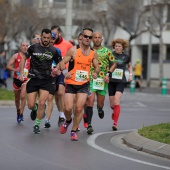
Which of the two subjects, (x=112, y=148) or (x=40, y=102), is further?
(x=40, y=102)

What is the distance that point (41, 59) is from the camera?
14016 mm

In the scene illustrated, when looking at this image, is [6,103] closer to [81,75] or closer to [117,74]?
[117,74]

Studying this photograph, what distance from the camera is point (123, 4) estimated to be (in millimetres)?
56375

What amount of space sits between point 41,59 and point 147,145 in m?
3.11

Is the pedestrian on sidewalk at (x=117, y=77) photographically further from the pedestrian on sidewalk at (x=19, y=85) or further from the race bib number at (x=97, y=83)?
the pedestrian on sidewalk at (x=19, y=85)

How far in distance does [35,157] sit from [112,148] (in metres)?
1.89

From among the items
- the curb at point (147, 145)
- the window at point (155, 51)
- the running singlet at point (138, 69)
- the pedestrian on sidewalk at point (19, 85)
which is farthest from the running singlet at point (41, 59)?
the window at point (155, 51)

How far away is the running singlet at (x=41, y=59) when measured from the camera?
551 inches

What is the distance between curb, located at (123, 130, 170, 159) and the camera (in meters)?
11.2

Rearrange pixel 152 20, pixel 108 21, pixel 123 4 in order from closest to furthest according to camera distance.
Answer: pixel 152 20, pixel 123 4, pixel 108 21

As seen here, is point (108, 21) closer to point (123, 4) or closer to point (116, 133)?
point (123, 4)

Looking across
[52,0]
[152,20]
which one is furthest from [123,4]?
[52,0]

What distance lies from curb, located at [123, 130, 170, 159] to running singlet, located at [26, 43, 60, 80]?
2.07 m

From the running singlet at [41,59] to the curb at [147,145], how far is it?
207 cm
